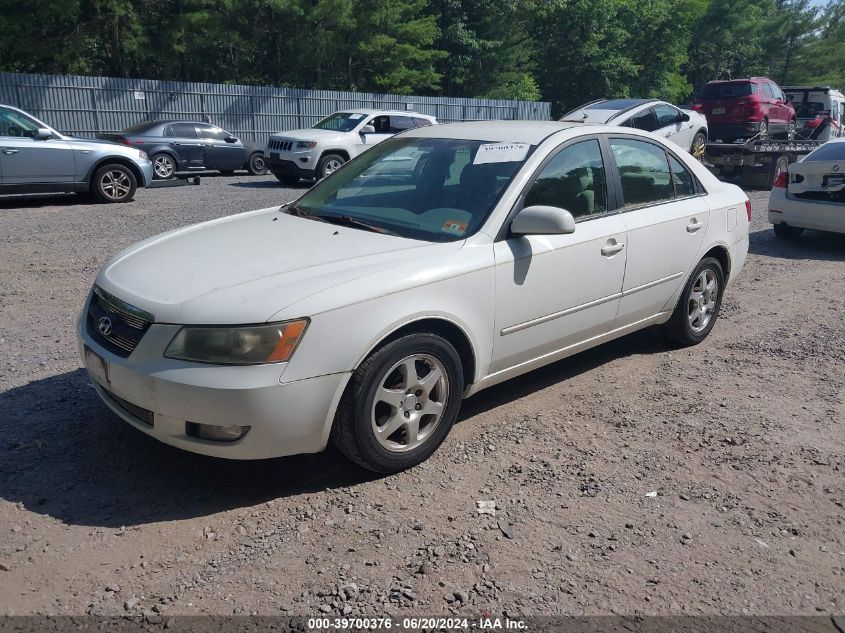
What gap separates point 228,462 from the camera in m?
3.97

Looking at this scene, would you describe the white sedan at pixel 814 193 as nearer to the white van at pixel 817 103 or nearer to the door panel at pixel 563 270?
the door panel at pixel 563 270

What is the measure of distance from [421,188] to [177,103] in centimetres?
2063

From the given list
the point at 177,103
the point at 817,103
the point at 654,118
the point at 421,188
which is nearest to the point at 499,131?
the point at 421,188

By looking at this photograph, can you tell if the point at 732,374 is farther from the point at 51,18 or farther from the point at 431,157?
the point at 51,18

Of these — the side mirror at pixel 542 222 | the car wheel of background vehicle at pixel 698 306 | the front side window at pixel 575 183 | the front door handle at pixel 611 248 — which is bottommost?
the car wheel of background vehicle at pixel 698 306

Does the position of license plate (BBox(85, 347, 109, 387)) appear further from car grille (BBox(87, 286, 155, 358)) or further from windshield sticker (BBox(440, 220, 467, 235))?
windshield sticker (BBox(440, 220, 467, 235))

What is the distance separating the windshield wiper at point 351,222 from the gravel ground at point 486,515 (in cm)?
119

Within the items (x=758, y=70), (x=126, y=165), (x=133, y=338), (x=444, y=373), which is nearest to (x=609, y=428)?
(x=444, y=373)

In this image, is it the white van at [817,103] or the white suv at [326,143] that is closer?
the white suv at [326,143]

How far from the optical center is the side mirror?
4043 mm

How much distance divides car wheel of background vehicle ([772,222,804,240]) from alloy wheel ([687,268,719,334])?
5.28 m

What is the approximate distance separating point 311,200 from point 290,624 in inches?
111

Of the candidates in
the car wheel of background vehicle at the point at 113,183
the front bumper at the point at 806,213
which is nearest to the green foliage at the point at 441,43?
the car wheel of background vehicle at the point at 113,183

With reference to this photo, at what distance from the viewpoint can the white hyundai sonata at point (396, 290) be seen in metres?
3.35
